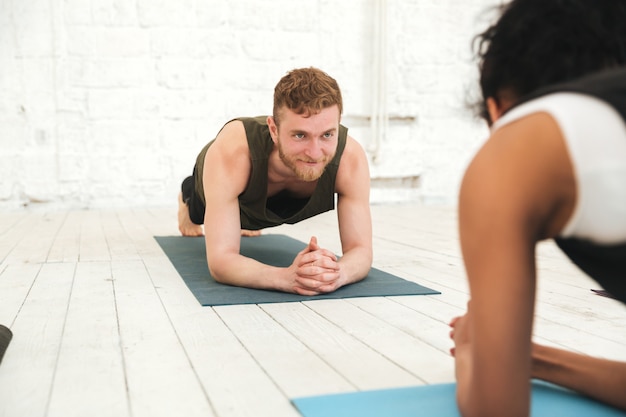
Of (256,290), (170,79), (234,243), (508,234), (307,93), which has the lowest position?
(256,290)

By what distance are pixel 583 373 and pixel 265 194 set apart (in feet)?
4.63

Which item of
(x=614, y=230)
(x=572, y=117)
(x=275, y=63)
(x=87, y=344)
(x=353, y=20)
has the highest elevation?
(x=353, y=20)

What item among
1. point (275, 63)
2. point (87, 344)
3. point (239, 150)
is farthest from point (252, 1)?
point (87, 344)

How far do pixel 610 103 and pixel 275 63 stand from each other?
468 centimetres

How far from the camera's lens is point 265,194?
8.04ft

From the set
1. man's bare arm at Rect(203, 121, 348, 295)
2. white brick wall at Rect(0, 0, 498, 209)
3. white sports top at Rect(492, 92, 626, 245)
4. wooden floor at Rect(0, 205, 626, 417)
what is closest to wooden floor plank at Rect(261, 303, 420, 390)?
wooden floor at Rect(0, 205, 626, 417)

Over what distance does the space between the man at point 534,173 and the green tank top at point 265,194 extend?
55.9 inches

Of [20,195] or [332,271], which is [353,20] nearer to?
[20,195]

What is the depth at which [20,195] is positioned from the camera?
497cm

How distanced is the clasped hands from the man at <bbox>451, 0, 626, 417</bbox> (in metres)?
1.16

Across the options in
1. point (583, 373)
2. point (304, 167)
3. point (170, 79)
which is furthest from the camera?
point (170, 79)

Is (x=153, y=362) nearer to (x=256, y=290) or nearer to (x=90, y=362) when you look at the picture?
(x=90, y=362)

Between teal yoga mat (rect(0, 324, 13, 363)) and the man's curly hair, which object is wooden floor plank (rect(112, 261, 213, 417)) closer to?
teal yoga mat (rect(0, 324, 13, 363))

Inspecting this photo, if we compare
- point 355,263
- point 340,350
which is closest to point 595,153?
point 340,350
